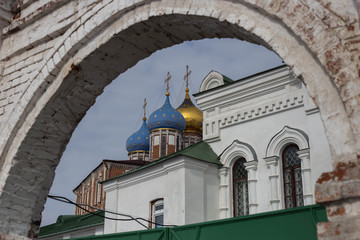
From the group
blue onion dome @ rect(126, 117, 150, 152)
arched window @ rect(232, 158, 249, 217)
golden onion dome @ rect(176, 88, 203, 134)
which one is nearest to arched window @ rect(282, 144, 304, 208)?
arched window @ rect(232, 158, 249, 217)

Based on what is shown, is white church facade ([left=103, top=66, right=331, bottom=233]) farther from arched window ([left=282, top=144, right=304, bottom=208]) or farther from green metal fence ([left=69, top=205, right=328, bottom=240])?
green metal fence ([left=69, top=205, right=328, bottom=240])

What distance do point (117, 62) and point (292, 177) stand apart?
8204 mm

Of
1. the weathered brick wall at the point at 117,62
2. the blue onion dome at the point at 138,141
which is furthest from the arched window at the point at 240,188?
the blue onion dome at the point at 138,141

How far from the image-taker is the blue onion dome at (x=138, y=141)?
29719 mm

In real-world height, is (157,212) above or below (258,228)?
above

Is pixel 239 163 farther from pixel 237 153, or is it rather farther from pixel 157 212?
pixel 157 212

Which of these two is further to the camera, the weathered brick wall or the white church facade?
the white church facade

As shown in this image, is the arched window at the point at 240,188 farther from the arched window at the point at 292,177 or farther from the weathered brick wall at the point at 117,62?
the weathered brick wall at the point at 117,62

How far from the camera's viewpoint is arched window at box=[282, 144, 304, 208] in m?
11.4

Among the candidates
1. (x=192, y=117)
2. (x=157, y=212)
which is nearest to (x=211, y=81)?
(x=157, y=212)

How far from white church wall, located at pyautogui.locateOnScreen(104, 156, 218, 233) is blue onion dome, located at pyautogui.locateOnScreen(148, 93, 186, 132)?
11.1 m

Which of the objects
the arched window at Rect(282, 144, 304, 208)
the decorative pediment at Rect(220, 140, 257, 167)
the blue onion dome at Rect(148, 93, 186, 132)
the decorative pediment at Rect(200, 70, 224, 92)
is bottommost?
the arched window at Rect(282, 144, 304, 208)

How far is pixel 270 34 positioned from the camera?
3066 mm

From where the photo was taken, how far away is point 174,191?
486 inches
